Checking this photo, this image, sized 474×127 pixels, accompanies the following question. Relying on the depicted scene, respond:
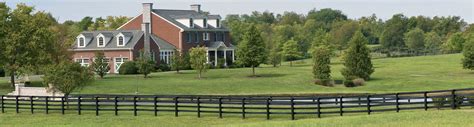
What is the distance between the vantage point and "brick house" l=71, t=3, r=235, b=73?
94812mm

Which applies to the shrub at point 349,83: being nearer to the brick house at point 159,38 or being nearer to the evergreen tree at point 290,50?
the brick house at point 159,38

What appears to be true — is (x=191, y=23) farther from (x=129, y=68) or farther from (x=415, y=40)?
(x=415, y=40)

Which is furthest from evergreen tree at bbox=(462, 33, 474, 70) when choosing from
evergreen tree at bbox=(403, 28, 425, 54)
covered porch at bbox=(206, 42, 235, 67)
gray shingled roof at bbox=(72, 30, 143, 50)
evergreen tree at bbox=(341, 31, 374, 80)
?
evergreen tree at bbox=(403, 28, 425, 54)

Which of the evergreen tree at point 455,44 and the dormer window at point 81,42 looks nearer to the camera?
the dormer window at point 81,42

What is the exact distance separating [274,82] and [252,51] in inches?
396

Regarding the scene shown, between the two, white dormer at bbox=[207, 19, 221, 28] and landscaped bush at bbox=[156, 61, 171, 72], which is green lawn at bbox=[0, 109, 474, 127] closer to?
landscaped bush at bbox=[156, 61, 171, 72]

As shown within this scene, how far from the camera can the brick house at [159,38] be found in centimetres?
9481

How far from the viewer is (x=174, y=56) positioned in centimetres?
8969

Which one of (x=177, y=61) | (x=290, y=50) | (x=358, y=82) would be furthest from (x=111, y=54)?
(x=358, y=82)

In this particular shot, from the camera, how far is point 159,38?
332ft

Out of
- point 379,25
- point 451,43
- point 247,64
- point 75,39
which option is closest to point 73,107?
point 247,64

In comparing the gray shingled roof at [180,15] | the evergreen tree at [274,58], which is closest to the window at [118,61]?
the gray shingled roof at [180,15]

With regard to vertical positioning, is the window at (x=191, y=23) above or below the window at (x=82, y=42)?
above

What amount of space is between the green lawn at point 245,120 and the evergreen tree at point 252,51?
142ft
